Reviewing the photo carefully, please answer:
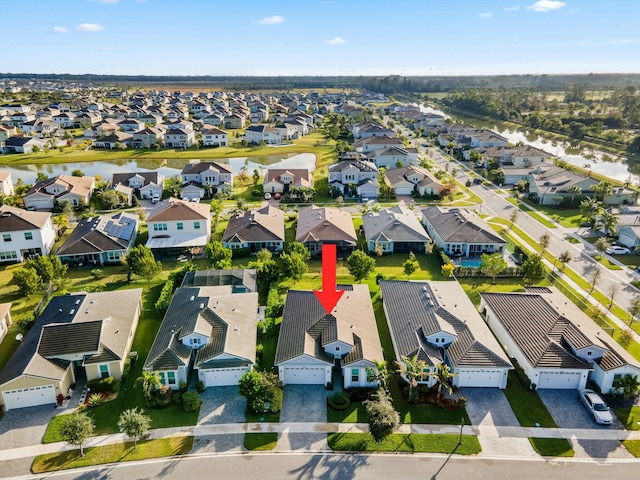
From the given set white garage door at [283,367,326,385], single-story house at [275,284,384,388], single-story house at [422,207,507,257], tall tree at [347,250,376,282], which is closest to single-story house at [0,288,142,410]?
white garage door at [283,367,326,385]

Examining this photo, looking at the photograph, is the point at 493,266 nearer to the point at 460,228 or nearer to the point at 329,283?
the point at 460,228

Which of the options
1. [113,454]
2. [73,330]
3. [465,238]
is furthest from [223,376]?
[465,238]

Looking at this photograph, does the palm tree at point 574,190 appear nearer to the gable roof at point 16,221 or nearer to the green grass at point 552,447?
the green grass at point 552,447

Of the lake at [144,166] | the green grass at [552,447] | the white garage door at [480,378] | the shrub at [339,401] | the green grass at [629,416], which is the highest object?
the lake at [144,166]

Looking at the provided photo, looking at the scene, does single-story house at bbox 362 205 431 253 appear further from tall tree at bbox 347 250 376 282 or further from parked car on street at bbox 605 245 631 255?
parked car on street at bbox 605 245 631 255

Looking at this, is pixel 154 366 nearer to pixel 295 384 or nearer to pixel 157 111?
pixel 295 384

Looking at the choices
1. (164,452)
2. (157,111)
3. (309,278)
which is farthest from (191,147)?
(164,452)

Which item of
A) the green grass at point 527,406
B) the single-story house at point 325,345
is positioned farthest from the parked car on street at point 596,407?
the single-story house at point 325,345
